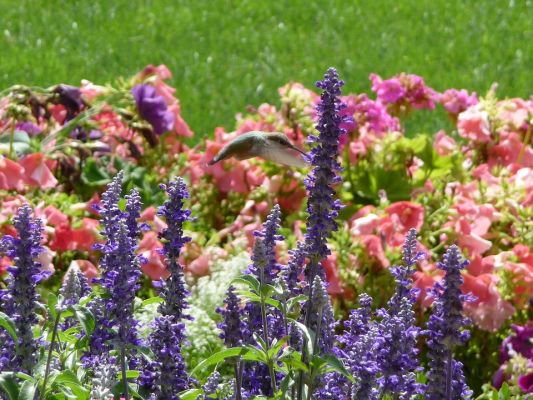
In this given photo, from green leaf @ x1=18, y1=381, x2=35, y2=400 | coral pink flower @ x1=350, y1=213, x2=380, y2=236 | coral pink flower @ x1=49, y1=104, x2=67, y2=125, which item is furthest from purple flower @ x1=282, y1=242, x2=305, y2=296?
coral pink flower @ x1=49, y1=104, x2=67, y2=125

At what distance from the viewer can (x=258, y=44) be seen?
25.3 feet

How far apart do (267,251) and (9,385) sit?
48cm

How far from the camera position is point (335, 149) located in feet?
6.12

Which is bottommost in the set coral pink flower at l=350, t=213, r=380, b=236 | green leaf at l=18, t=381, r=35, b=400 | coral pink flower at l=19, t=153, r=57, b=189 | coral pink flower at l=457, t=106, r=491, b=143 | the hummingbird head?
green leaf at l=18, t=381, r=35, b=400

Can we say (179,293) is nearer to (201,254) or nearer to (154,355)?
(154,355)

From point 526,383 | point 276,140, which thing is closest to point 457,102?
point 526,383

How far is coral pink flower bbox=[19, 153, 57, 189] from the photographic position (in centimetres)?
Result: 402

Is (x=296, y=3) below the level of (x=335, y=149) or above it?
above

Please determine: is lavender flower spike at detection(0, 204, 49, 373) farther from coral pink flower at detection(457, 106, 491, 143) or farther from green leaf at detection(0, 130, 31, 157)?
coral pink flower at detection(457, 106, 491, 143)

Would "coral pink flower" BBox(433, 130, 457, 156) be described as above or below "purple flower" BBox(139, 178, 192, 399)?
above

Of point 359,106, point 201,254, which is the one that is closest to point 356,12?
point 359,106

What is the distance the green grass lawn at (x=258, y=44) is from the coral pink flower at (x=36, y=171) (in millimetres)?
2326

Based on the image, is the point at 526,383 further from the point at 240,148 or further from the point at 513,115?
the point at 513,115

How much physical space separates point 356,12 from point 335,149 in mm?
6571
